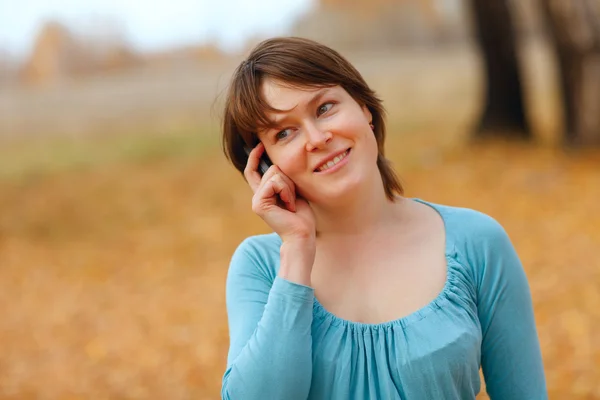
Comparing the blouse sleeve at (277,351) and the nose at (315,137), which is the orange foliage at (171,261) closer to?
the blouse sleeve at (277,351)

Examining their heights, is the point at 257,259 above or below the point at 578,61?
below

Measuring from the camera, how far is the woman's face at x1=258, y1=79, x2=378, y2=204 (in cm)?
194

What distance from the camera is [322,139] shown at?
6.27ft

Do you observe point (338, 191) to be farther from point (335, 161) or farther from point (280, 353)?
point (280, 353)

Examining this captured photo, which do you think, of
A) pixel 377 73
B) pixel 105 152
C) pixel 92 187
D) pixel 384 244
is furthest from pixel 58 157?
pixel 384 244

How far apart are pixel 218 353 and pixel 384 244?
290 centimetres

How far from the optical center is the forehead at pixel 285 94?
1943 mm

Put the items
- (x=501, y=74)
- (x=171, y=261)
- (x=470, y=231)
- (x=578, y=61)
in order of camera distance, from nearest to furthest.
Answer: (x=470, y=231) → (x=171, y=261) → (x=578, y=61) → (x=501, y=74)

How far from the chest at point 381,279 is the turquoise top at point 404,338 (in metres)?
0.03

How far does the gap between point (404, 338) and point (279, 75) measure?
73 centimetres

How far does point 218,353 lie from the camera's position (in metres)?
4.75

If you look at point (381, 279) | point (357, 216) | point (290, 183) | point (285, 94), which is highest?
point (285, 94)

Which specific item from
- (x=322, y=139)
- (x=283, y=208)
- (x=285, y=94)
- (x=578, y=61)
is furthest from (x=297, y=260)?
(x=578, y=61)

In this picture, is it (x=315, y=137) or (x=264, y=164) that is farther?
(x=264, y=164)
